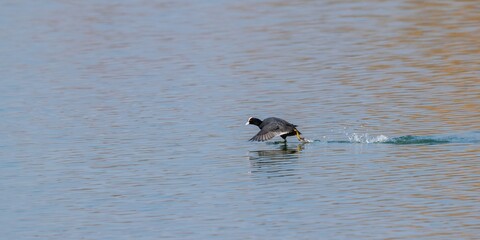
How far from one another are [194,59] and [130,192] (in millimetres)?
11627

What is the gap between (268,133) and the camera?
56.6ft

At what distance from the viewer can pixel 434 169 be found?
48.0 feet

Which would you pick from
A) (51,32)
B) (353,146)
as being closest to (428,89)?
(353,146)

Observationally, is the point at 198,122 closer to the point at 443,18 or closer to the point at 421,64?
the point at 421,64

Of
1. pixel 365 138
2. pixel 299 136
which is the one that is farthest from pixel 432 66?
pixel 299 136

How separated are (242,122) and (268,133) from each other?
2099mm

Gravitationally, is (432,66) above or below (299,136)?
above

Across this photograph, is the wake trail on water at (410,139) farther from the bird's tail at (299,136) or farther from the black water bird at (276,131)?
the black water bird at (276,131)

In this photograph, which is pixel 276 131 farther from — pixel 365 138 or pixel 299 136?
pixel 365 138

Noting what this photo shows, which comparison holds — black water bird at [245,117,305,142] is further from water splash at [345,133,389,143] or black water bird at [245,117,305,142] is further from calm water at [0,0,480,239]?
water splash at [345,133,389,143]

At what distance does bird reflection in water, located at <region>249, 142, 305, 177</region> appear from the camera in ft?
50.7

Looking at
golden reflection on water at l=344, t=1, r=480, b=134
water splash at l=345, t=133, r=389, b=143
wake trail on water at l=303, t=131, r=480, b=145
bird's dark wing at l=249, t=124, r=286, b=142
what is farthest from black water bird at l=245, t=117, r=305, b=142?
golden reflection on water at l=344, t=1, r=480, b=134

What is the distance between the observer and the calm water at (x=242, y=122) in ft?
42.8

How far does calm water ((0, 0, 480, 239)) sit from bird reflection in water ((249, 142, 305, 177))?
0.16 ft
